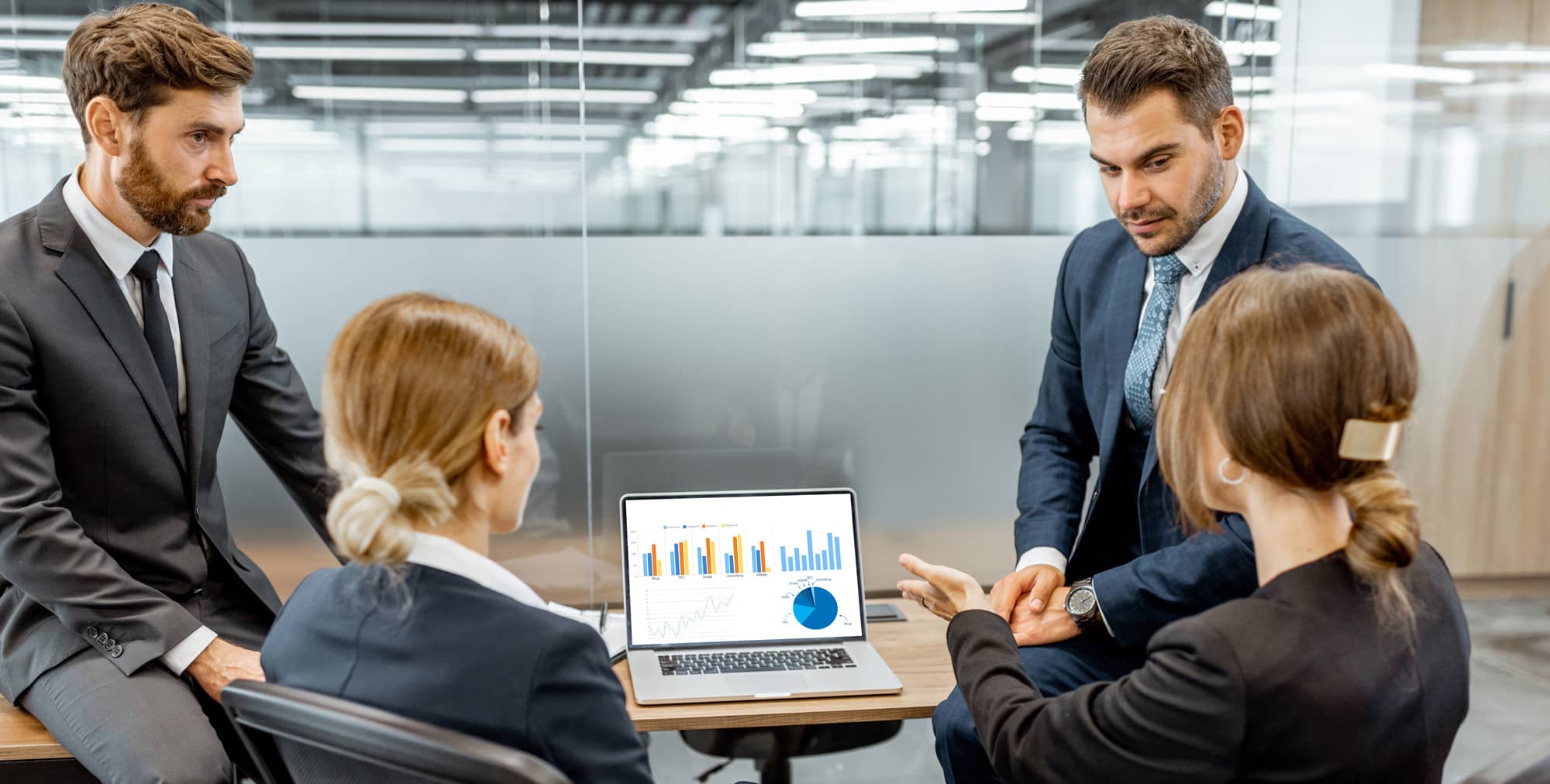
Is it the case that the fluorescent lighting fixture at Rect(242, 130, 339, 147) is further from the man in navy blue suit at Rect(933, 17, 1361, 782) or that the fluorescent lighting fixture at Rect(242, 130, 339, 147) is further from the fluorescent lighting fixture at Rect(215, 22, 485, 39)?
the man in navy blue suit at Rect(933, 17, 1361, 782)

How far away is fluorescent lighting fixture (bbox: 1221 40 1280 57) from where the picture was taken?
2.69m

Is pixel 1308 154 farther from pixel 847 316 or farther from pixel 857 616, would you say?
pixel 857 616

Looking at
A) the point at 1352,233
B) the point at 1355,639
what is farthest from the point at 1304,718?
the point at 1352,233

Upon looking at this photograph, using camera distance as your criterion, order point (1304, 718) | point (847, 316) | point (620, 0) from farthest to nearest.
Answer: point (847, 316)
point (620, 0)
point (1304, 718)

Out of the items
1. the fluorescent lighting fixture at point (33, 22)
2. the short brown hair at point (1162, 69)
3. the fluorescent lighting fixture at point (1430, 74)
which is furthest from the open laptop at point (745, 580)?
the fluorescent lighting fixture at point (1430, 74)

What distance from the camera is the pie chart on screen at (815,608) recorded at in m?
2.06

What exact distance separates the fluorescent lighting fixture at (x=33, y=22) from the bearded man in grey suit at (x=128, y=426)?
63cm

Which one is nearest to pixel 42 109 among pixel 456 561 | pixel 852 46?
pixel 852 46

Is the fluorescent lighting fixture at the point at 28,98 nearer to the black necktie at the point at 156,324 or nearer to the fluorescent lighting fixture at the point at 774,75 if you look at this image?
the black necktie at the point at 156,324

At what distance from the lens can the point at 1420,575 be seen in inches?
48.1

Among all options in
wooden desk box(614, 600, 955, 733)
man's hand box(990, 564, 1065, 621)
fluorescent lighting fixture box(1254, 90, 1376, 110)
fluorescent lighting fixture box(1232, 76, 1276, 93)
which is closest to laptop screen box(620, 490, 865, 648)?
wooden desk box(614, 600, 955, 733)

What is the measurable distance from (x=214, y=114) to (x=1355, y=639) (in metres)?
1.85

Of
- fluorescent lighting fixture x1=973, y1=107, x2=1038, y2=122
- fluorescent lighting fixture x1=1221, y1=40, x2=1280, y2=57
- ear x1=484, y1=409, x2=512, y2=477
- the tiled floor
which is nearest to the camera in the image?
ear x1=484, y1=409, x2=512, y2=477

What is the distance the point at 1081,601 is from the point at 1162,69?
85 centimetres
